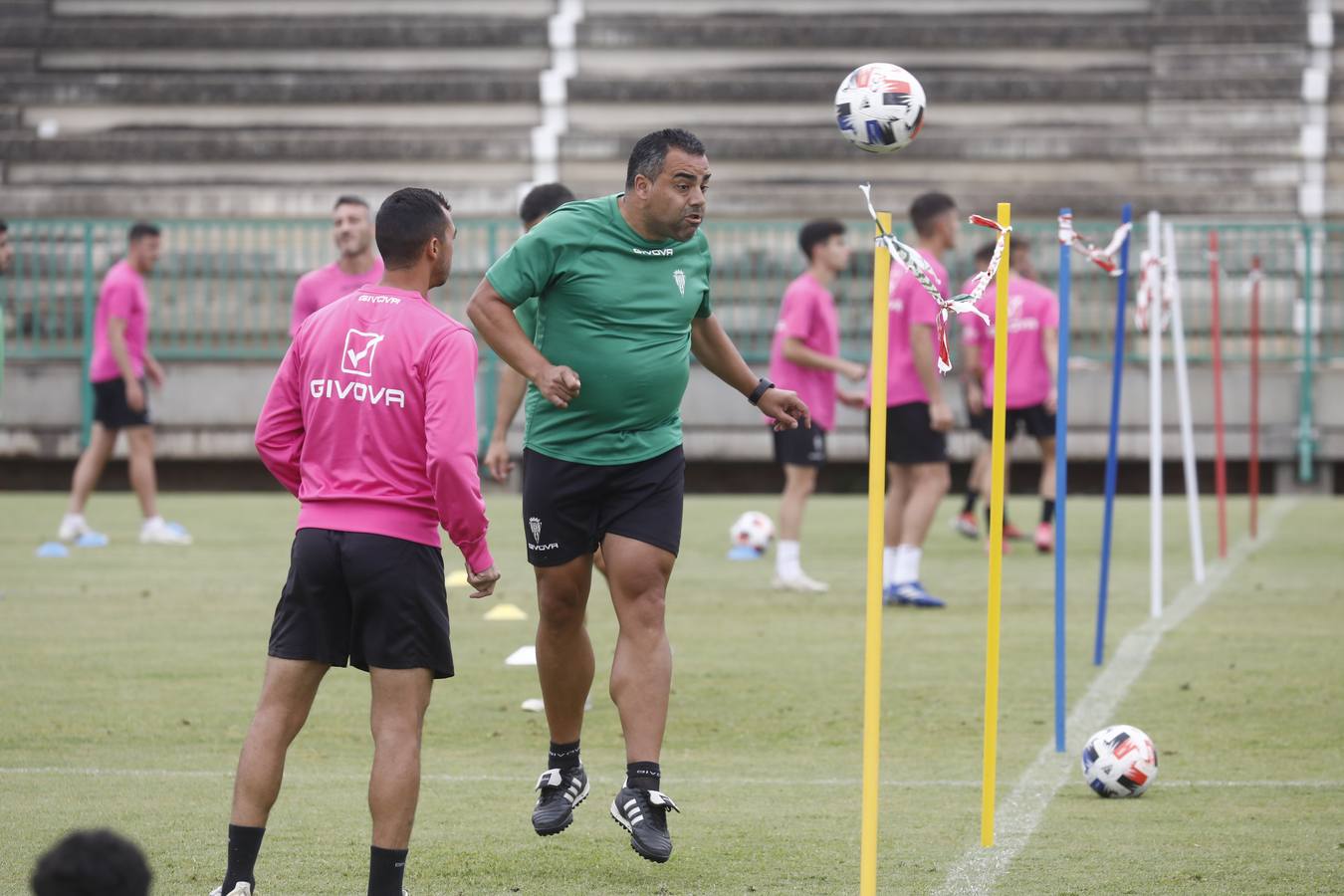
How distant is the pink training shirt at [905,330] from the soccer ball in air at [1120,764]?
5.19 m

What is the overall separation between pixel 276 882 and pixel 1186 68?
2107 centimetres

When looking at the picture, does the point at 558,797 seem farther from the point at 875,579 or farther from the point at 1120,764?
the point at 1120,764

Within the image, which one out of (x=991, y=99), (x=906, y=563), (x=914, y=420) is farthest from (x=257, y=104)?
(x=906, y=563)

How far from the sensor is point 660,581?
6160mm

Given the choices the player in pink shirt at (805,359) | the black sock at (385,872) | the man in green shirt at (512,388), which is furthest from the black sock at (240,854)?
the player in pink shirt at (805,359)

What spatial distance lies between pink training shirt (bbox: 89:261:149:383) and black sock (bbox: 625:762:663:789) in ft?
31.6

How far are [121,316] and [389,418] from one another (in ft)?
33.1

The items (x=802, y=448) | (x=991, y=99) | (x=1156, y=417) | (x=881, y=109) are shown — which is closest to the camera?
(x=881, y=109)

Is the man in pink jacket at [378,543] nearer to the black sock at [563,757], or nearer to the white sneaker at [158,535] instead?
the black sock at [563,757]

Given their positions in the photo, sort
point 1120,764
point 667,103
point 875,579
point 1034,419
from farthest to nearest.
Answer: point 667,103, point 1034,419, point 1120,764, point 875,579

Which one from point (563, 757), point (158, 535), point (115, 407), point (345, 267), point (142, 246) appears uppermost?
point (142, 246)

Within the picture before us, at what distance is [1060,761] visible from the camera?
7.21 meters

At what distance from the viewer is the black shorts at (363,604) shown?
16.4 ft

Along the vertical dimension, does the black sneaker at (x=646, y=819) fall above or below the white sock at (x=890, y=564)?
above
